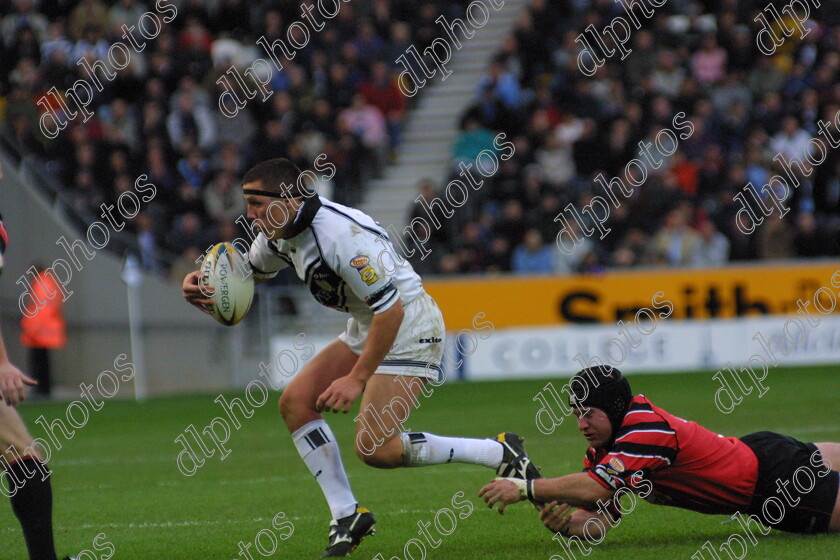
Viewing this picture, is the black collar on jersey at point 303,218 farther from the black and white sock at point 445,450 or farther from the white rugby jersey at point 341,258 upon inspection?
the black and white sock at point 445,450

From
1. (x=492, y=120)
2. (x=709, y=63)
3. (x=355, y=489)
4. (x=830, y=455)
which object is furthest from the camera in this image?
(x=492, y=120)

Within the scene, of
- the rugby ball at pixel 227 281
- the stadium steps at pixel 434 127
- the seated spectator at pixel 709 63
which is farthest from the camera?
the stadium steps at pixel 434 127

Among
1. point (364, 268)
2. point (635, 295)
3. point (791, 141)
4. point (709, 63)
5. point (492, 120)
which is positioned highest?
point (364, 268)

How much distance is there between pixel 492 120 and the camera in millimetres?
20859

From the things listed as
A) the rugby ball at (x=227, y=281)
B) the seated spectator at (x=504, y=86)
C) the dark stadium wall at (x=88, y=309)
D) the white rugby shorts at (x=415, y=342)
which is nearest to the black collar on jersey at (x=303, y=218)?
the rugby ball at (x=227, y=281)

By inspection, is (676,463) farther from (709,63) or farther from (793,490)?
(709,63)

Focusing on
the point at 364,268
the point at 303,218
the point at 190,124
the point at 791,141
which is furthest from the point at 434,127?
the point at 364,268

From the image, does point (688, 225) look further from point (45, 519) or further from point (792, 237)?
point (45, 519)

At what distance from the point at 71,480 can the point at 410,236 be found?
9.80 metres

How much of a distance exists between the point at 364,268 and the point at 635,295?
1266 cm

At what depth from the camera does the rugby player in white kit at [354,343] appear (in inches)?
243

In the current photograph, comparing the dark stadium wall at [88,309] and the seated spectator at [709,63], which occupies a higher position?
the seated spectator at [709,63]

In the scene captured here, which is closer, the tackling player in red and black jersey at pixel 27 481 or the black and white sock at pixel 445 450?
the tackling player in red and black jersey at pixel 27 481

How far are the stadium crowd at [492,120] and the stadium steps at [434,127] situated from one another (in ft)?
1.54
